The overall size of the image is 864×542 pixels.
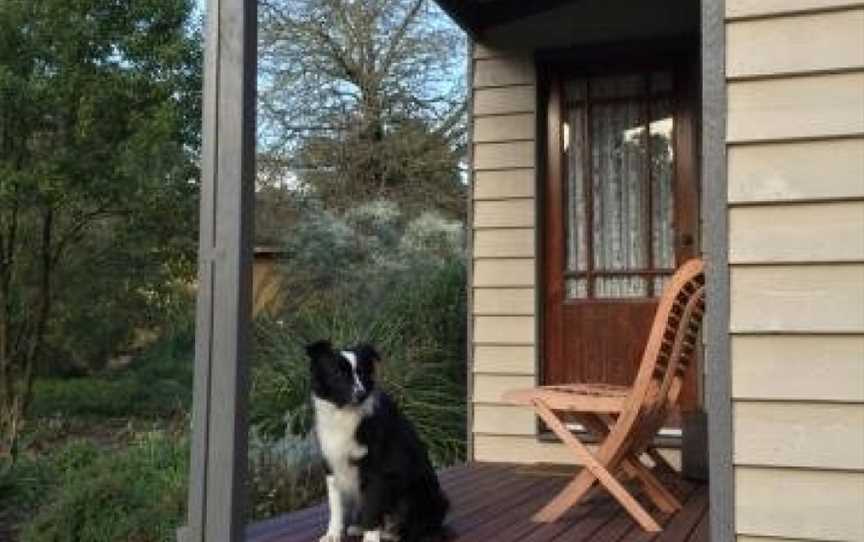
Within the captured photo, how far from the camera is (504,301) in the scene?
17.0ft

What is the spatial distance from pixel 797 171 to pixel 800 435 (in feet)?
2.04

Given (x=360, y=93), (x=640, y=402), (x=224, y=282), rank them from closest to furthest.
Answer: (x=224, y=282) < (x=640, y=402) < (x=360, y=93)

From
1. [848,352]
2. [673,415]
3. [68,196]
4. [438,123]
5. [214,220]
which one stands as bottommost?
[673,415]

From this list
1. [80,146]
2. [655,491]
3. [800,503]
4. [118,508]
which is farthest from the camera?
[80,146]

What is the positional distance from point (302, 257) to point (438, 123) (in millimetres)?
4420

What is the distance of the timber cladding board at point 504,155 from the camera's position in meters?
5.17

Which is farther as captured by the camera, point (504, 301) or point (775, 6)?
point (504, 301)

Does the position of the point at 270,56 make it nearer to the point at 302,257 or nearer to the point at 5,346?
the point at 302,257

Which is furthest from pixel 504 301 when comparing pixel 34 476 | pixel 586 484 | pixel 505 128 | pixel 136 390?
pixel 136 390

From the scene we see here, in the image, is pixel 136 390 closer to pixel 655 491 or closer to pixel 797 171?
Answer: pixel 655 491

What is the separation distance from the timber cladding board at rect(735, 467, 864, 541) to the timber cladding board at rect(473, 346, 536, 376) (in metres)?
2.76

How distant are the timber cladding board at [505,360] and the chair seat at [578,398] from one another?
1.41 metres

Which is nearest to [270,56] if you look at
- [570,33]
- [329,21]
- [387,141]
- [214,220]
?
[329,21]

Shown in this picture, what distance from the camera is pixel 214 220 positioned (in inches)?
115
